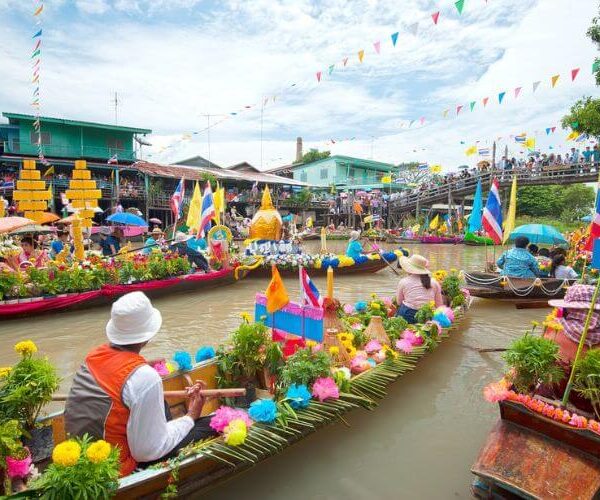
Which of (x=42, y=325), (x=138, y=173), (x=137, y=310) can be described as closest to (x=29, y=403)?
(x=137, y=310)

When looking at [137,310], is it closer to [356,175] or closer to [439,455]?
[439,455]

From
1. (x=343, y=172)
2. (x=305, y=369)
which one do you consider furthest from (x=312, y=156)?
(x=305, y=369)

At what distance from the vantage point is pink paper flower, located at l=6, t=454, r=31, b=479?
2.41 metres

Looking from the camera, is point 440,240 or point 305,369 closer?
point 305,369

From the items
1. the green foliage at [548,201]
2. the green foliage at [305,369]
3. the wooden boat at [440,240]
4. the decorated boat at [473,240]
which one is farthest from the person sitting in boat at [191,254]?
the green foliage at [548,201]

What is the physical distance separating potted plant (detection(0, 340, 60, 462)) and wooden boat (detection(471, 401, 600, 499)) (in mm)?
3083

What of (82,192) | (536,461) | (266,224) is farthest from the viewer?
(266,224)

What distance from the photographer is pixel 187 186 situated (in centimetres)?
2955

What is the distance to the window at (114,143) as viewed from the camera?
25927mm

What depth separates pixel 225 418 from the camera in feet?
10.0

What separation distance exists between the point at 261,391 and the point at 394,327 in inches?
82.6

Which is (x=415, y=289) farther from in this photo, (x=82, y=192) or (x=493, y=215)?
(x=82, y=192)

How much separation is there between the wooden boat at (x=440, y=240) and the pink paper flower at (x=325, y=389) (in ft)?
82.6

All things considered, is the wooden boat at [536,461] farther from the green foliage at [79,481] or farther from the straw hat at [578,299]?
the green foliage at [79,481]
